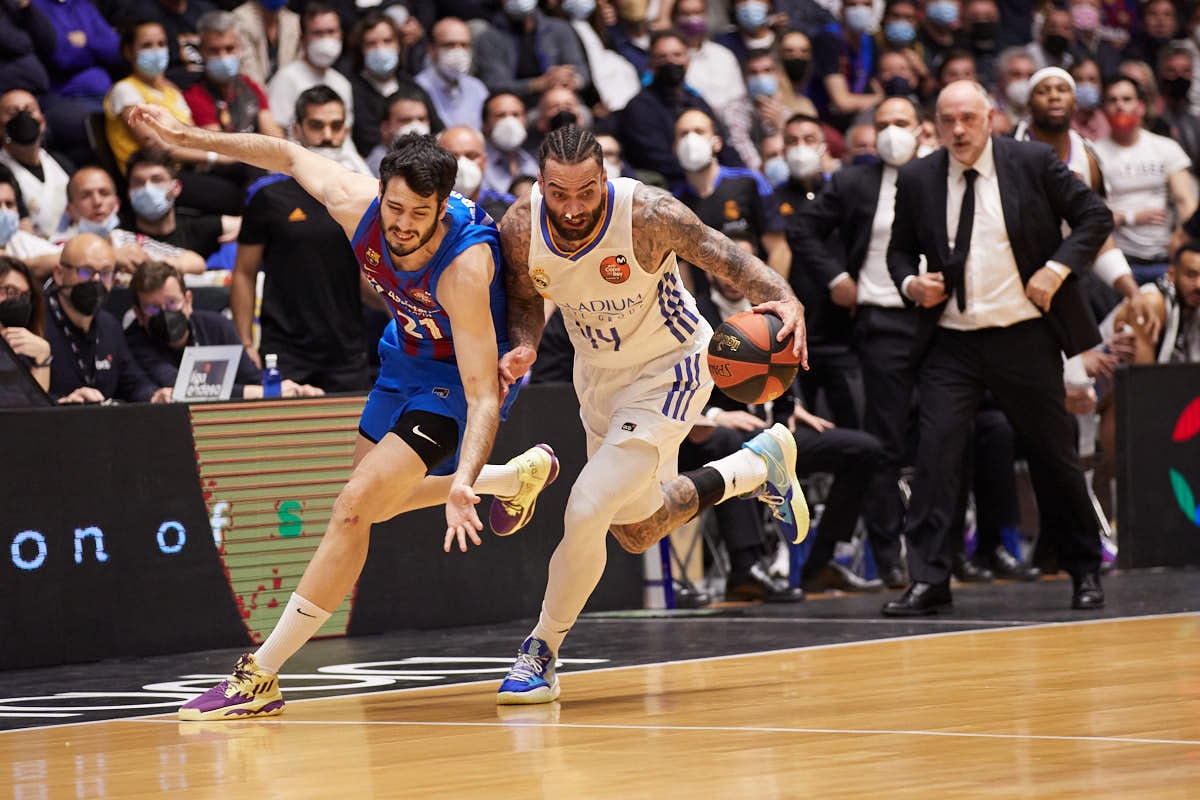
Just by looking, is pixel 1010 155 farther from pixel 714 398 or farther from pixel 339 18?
pixel 339 18

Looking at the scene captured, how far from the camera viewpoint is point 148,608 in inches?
357

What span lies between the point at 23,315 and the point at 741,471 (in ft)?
13.1

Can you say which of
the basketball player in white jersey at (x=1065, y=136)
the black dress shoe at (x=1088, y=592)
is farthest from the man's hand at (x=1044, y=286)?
the black dress shoe at (x=1088, y=592)

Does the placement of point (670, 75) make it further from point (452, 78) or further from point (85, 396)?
point (85, 396)

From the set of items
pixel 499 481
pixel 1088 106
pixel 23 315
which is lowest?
pixel 499 481

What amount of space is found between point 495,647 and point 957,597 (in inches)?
120

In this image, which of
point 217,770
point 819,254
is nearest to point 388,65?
point 819,254

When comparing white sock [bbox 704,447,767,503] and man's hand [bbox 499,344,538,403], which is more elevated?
man's hand [bbox 499,344,538,403]

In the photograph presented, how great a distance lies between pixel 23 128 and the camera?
452 inches

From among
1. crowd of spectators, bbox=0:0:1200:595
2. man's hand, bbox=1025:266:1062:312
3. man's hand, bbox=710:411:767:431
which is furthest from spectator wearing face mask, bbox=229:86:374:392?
man's hand, bbox=1025:266:1062:312

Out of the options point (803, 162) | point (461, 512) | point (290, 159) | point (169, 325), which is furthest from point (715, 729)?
point (803, 162)

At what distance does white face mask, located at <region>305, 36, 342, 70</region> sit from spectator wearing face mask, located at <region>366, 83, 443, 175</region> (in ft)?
1.60

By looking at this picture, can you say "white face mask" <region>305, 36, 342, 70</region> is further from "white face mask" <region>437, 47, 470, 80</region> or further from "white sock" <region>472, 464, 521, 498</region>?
"white sock" <region>472, 464, 521, 498</region>

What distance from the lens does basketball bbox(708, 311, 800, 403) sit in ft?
21.6
